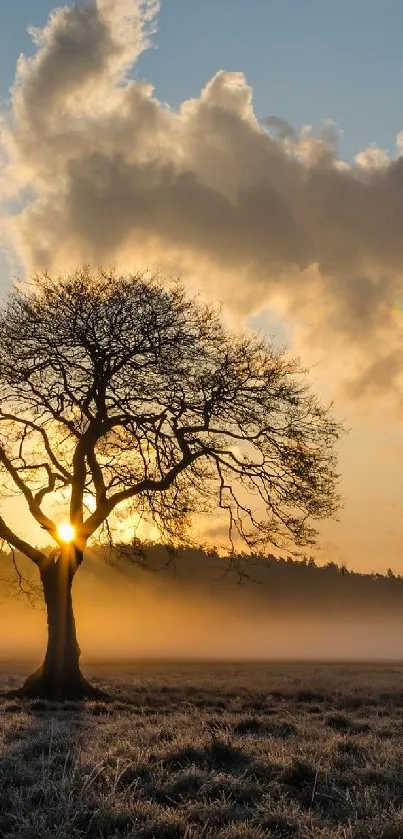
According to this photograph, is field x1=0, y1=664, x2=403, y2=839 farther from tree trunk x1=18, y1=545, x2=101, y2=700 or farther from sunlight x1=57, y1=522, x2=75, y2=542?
sunlight x1=57, y1=522, x2=75, y2=542

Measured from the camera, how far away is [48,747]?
10.8m

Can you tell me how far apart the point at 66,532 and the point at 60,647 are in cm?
368

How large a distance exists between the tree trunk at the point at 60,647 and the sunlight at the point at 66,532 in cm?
28

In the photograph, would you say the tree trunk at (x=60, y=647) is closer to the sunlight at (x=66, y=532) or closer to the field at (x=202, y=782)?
the sunlight at (x=66, y=532)

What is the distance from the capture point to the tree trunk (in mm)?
23547

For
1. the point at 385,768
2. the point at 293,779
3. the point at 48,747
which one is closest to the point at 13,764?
the point at 48,747

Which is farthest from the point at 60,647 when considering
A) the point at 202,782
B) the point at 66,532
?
the point at 202,782

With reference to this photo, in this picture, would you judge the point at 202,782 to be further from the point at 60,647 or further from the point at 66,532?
the point at 66,532

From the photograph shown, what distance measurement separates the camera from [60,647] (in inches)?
952

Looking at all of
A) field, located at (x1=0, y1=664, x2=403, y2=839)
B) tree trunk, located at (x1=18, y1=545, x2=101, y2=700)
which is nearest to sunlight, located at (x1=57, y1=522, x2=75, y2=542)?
tree trunk, located at (x1=18, y1=545, x2=101, y2=700)

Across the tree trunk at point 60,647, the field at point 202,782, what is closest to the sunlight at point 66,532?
the tree trunk at point 60,647

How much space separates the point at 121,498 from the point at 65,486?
9.85 ft

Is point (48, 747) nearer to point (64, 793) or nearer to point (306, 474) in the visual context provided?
point (64, 793)

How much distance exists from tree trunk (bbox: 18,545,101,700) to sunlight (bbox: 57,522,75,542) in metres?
0.28
